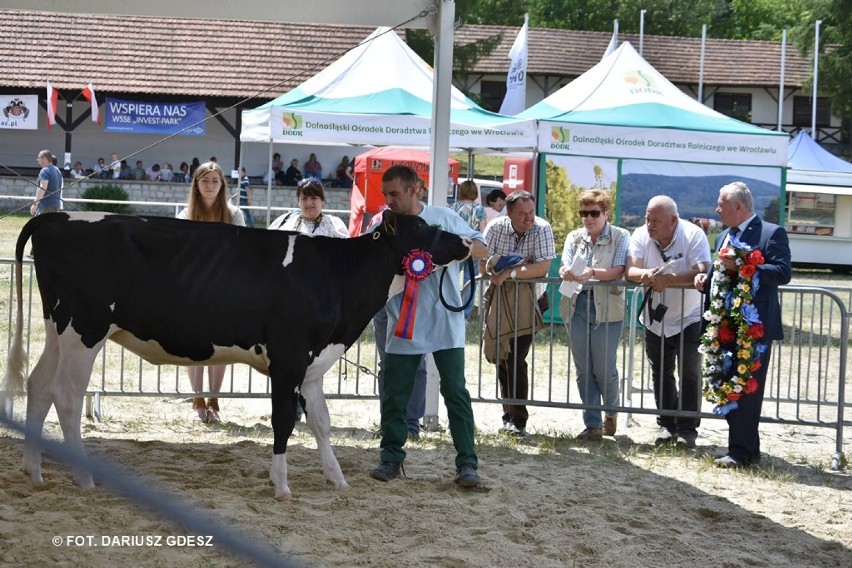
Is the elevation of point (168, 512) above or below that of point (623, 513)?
above

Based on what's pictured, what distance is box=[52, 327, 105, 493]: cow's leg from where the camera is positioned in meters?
5.62

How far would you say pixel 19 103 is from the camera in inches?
1248

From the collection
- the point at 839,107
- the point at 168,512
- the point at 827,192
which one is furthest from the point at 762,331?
the point at 839,107

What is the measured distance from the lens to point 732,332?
7008 mm

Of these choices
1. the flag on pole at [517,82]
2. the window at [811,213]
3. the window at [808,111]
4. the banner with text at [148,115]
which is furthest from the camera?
the window at [808,111]

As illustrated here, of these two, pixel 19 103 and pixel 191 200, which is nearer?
pixel 191 200

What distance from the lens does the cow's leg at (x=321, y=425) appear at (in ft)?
19.4

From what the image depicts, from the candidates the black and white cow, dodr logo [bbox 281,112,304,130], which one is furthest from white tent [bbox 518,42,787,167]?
the black and white cow

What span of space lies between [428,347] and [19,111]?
1140 inches

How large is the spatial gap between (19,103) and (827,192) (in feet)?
75.7

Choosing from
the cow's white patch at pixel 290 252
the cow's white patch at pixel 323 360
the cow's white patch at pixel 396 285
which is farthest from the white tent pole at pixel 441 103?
the cow's white patch at pixel 323 360

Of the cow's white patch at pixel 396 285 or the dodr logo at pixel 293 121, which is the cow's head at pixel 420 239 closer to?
the cow's white patch at pixel 396 285

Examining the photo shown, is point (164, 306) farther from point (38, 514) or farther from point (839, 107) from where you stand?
point (839, 107)

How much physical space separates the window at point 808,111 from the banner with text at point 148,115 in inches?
997
